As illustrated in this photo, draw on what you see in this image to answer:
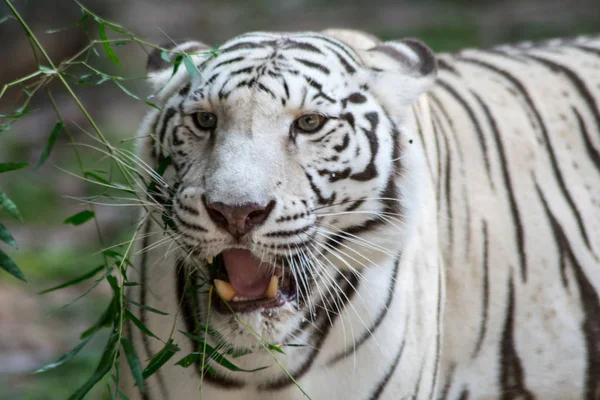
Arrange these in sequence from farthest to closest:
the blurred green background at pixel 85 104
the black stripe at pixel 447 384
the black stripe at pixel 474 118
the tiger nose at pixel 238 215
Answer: the blurred green background at pixel 85 104
the black stripe at pixel 474 118
the black stripe at pixel 447 384
the tiger nose at pixel 238 215

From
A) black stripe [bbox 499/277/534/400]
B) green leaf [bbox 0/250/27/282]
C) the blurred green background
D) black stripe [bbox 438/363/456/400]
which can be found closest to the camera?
green leaf [bbox 0/250/27/282]

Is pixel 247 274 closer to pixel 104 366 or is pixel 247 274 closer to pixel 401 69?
pixel 104 366

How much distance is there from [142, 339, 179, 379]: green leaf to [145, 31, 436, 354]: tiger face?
0.37 feet

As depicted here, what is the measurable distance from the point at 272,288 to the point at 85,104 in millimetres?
6221

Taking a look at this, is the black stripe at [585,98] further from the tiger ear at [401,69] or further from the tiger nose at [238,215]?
the tiger nose at [238,215]

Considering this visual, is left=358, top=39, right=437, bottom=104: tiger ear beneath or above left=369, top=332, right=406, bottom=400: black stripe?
above

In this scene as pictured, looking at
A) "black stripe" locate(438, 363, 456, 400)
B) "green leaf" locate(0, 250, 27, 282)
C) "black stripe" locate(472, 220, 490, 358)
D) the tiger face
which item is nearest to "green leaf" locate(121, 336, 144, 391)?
the tiger face

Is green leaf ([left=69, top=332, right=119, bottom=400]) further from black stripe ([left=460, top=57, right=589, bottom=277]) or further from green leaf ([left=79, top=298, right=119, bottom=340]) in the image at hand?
black stripe ([left=460, top=57, right=589, bottom=277])

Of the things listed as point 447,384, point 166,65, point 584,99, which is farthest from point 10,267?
point 584,99

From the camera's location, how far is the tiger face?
187 cm

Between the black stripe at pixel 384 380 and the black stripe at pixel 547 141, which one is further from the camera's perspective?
the black stripe at pixel 547 141

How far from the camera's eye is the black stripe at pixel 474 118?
290cm

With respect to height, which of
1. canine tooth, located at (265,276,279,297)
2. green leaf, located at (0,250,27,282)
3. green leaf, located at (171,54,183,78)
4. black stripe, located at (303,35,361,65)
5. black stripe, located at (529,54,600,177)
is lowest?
green leaf, located at (0,250,27,282)

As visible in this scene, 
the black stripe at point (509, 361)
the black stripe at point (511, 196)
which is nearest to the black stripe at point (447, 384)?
the black stripe at point (509, 361)
